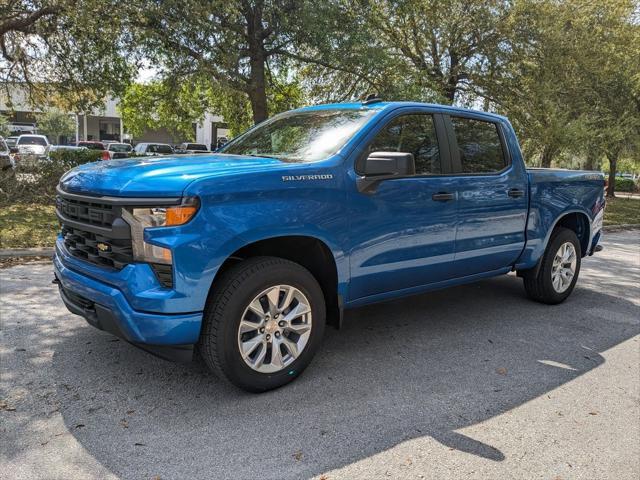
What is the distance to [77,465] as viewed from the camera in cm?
270

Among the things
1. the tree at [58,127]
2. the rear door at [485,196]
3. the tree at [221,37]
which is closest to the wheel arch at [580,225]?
the rear door at [485,196]

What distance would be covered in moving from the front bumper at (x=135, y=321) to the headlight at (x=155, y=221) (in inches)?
11.9

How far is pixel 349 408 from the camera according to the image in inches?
135

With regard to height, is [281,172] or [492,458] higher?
[281,172]

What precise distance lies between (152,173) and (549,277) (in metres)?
4.46

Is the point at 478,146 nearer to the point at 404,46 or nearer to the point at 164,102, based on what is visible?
the point at 404,46

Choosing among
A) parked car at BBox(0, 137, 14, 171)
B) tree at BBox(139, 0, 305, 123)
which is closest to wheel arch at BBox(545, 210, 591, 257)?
tree at BBox(139, 0, 305, 123)

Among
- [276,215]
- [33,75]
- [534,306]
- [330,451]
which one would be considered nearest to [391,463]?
[330,451]

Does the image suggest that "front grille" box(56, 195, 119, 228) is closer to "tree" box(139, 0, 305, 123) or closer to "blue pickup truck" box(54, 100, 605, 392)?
"blue pickup truck" box(54, 100, 605, 392)

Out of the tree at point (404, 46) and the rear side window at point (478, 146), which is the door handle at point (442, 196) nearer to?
the rear side window at point (478, 146)

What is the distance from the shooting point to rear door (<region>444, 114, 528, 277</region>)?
15.5 ft

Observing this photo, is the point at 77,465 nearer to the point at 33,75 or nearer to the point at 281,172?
the point at 281,172

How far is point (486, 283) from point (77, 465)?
556 cm

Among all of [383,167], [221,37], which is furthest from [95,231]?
[221,37]
